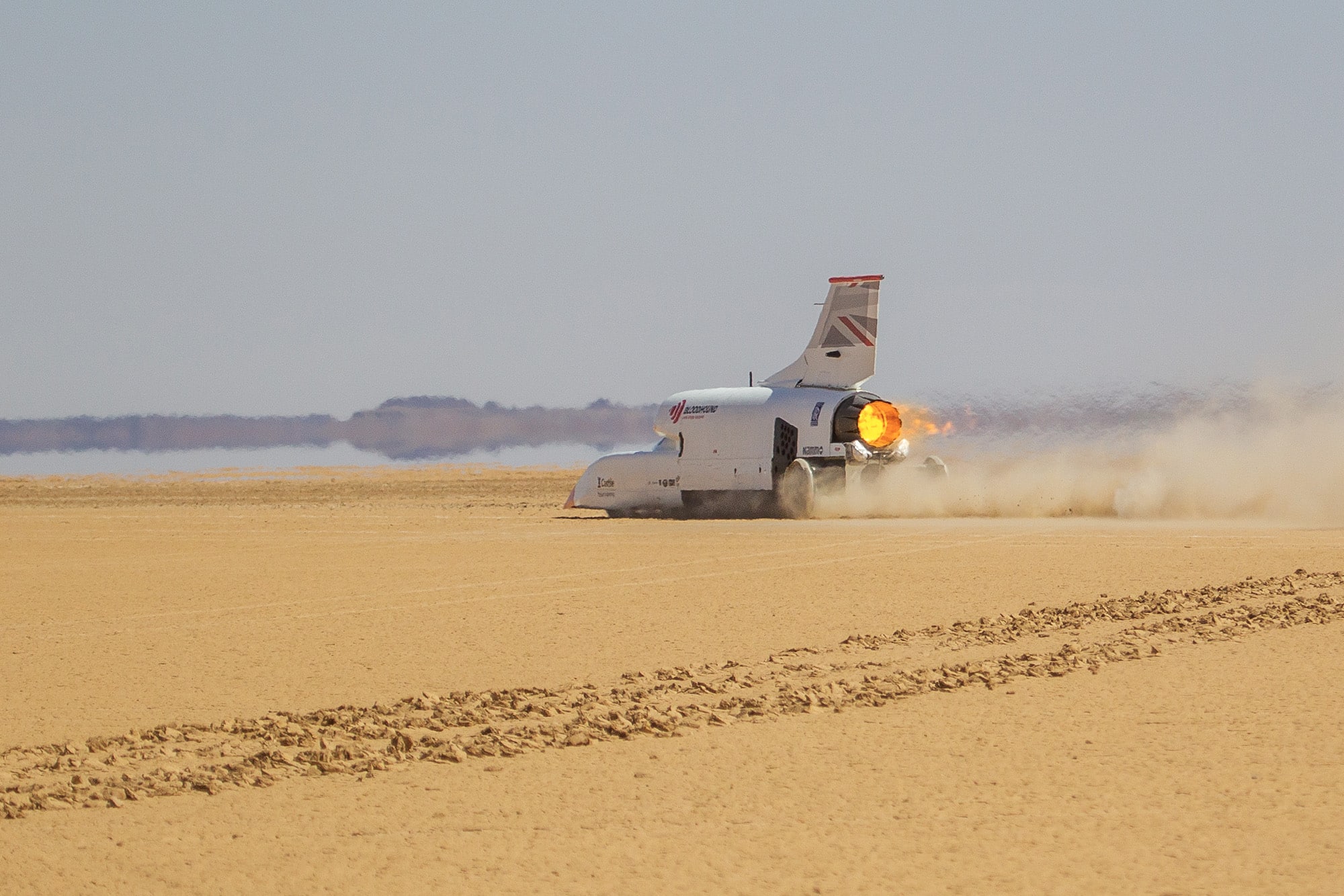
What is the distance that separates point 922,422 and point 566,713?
2357cm

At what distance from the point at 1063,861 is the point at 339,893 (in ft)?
11.0

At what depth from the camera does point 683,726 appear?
10.1 metres

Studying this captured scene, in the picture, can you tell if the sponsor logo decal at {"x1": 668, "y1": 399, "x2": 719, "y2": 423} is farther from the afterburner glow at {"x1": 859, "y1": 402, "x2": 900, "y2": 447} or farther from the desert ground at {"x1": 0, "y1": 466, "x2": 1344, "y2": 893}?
the desert ground at {"x1": 0, "y1": 466, "x2": 1344, "y2": 893}

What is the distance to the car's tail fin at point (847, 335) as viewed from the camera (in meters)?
31.7

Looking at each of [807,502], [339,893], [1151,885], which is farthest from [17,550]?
[1151,885]

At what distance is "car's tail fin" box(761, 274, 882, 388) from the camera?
31688 mm

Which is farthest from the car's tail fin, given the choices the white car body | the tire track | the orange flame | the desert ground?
the tire track

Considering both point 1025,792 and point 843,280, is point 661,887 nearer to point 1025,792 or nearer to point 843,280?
point 1025,792

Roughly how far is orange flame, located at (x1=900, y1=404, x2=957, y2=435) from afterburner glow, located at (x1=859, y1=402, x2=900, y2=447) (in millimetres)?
1099

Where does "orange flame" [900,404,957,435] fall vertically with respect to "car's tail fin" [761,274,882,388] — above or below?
below

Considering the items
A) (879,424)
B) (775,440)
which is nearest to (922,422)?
(879,424)

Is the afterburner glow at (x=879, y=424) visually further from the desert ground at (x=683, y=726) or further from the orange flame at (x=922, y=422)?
the desert ground at (x=683, y=726)

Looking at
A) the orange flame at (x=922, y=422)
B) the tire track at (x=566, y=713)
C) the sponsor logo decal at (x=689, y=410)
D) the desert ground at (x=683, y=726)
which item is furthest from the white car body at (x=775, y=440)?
the tire track at (x=566, y=713)

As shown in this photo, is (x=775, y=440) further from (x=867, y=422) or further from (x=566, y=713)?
(x=566, y=713)
